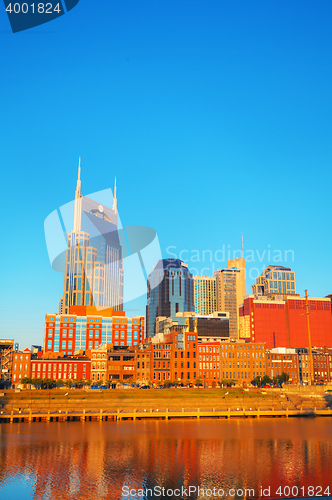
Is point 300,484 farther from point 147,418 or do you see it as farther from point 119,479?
point 147,418

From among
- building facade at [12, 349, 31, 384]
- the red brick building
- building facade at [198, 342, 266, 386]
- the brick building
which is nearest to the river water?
building facade at [12, 349, 31, 384]

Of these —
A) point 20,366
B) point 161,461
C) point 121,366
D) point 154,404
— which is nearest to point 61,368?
point 20,366

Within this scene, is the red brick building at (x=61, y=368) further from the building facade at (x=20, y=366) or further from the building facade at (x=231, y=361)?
the building facade at (x=231, y=361)

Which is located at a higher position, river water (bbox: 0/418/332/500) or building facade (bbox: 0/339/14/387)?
building facade (bbox: 0/339/14/387)

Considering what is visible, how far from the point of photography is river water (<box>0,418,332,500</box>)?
1874 inches

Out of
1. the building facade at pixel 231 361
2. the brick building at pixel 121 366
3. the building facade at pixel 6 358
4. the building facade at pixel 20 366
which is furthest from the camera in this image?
the building facade at pixel 231 361

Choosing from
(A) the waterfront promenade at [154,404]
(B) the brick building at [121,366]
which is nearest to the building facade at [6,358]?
(B) the brick building at [121,366]

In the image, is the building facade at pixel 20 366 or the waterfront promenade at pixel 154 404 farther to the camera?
the building facade at pixel 20 366

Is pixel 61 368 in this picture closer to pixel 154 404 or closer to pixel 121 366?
pixel 121 366

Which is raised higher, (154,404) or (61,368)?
(61,368)

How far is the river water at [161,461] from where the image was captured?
156ft

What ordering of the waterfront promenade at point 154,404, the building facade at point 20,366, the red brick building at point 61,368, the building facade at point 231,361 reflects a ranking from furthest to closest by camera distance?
the building facade at point 231,361 → the red brick building at point 61,368 → the building facade at point 20,366 → the waterfront promenade at point 154,404

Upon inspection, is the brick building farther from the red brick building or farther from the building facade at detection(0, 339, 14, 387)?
the building facade at detection(0, 339, 14, 387)

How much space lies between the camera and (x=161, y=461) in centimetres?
6041
